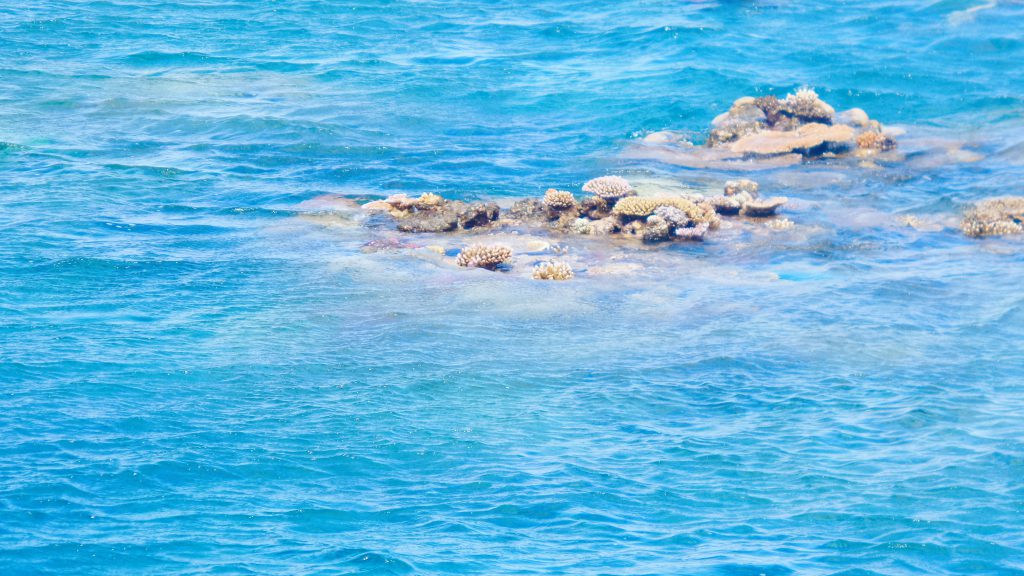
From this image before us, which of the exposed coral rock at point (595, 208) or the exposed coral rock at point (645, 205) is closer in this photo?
the exposed coral rock at point (645, 205)

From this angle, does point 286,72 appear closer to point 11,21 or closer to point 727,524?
point 11,21

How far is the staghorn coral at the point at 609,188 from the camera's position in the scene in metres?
21.2

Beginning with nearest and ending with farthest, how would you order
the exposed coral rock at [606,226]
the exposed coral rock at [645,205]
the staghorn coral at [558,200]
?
1. the exposed coral rock at [645,205]
2. the exposed coral rock at [606,226]
3. the staghorn coral at [558,200]

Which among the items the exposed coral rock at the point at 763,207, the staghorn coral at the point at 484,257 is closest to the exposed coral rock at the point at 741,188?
the exposed coral rock at the point at 763,207

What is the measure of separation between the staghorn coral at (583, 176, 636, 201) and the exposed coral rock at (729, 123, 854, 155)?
5797 mm

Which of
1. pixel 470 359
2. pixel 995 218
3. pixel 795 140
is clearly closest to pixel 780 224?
pixel 995 218

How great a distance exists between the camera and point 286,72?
1297 inches

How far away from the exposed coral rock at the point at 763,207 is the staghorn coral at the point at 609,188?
242 cm

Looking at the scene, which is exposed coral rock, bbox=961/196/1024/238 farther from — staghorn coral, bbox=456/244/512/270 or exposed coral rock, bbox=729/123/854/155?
staghorn coral, bbox=456/244/512/270

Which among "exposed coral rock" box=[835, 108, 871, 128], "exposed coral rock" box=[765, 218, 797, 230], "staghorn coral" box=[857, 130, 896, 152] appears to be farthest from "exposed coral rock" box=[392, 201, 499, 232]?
"exposed coral rock" box=[835, 108, 871, 128]

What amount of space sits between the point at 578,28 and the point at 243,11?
12319 mm

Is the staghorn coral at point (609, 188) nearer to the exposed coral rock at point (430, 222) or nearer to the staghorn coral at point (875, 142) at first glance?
the exposed coral rock at point (430, 222)

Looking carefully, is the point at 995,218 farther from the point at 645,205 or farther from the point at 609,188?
the point at 609,188

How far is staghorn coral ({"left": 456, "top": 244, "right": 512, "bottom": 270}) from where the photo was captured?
18.6 meters
